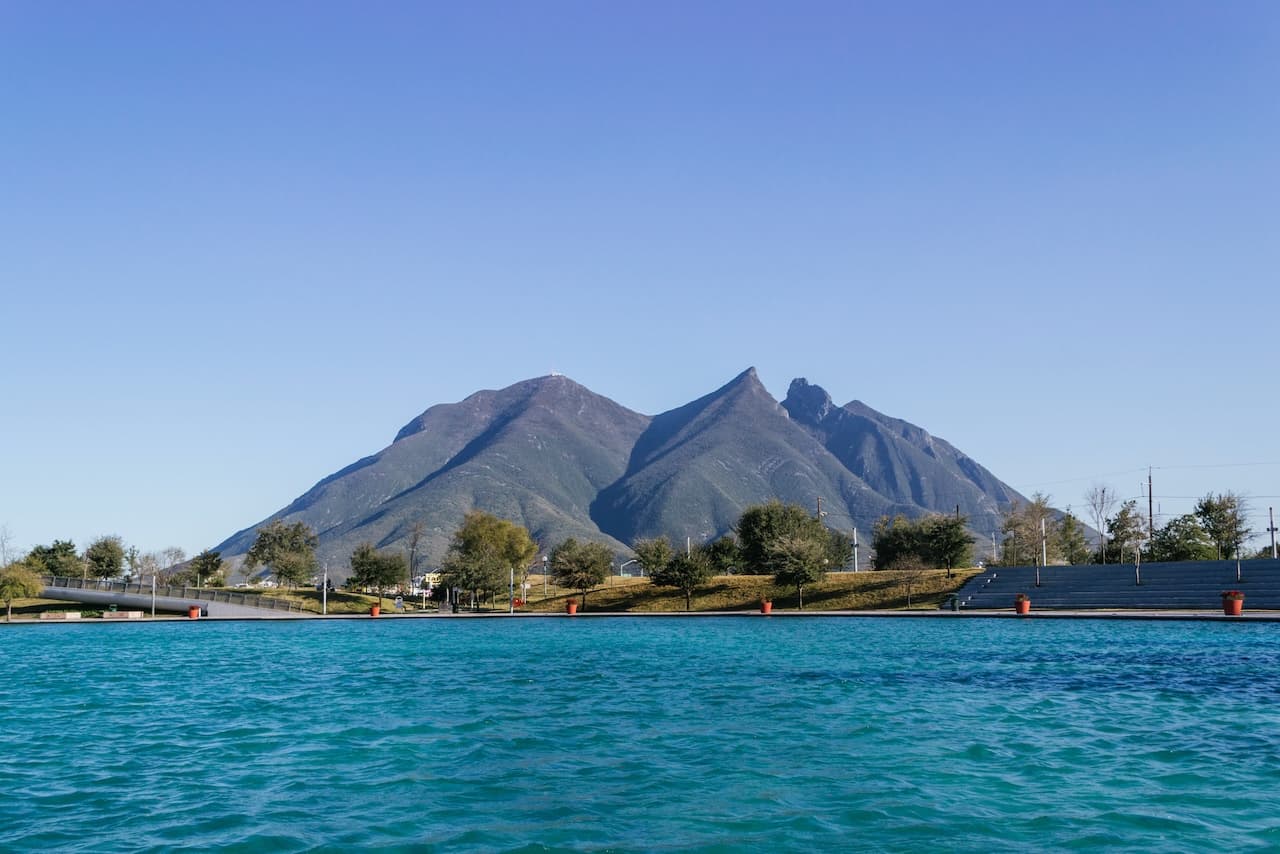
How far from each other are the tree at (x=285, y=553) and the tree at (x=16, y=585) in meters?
34.6

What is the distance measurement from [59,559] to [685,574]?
8069cm

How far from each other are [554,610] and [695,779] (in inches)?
2770

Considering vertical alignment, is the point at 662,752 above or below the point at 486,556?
above

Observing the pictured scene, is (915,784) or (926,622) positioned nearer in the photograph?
(915,784)

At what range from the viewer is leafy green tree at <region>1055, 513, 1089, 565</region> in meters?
114

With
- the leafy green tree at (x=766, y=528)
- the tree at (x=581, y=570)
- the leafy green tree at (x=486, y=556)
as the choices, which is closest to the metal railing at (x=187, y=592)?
the leafy green tree at (x=486, y=556)

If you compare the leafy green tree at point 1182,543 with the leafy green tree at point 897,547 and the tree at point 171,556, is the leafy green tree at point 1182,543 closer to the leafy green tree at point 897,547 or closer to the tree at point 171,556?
the leafy green tree at point 897,547

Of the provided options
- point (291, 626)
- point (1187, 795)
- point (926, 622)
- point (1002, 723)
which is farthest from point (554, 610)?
point (1187, 795)

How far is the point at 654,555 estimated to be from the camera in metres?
86.4

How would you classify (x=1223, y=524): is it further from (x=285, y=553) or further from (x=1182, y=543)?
(x=285, y=553)

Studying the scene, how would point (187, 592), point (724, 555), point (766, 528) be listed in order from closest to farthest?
point (187, 592), point (766, 528), point (724, 555)

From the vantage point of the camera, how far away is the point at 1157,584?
63.3 m

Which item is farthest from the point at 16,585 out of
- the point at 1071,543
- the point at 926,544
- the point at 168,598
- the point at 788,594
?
the point at 1071,543

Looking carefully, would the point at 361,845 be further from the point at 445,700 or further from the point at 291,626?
the point at 291,626
